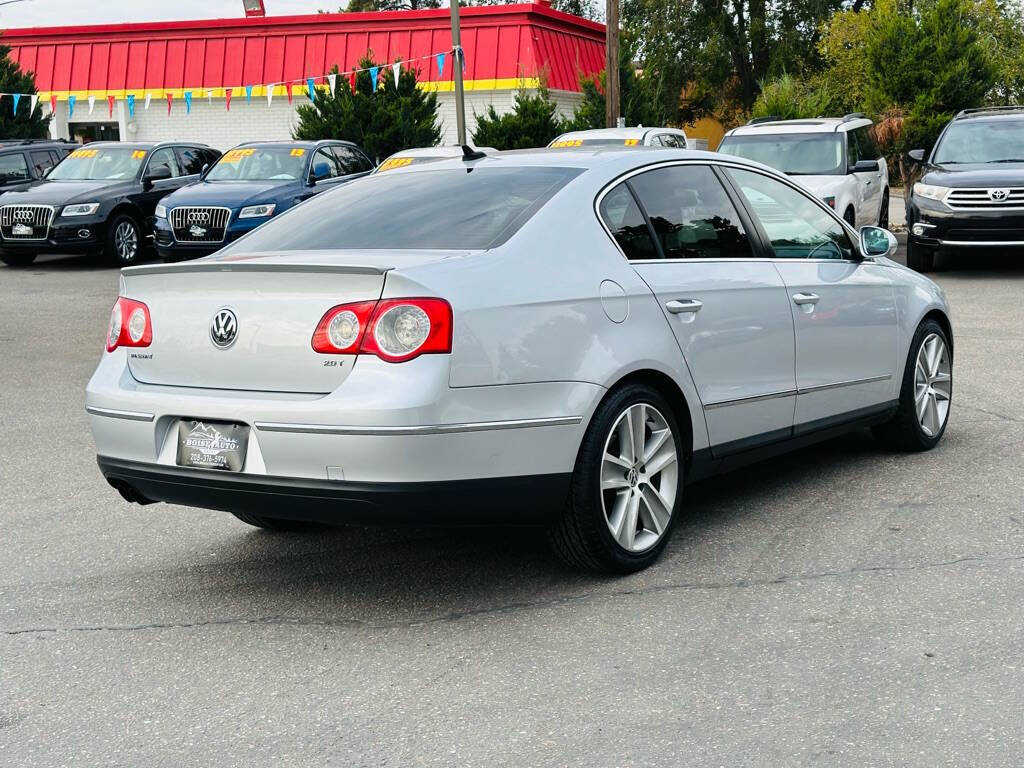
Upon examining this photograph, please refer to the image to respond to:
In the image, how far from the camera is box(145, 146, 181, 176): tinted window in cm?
2139

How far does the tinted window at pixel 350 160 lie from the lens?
2073cm

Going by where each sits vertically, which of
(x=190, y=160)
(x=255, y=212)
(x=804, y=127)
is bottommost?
(x=255, y=212)

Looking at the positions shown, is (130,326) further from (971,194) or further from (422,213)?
(971,194)

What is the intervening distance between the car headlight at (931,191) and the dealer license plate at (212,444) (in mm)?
12991

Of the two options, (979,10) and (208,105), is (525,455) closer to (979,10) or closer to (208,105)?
(208,105)

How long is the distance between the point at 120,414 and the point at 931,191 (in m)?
13.1

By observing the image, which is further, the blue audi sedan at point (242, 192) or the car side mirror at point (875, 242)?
the blue audi sedan at point (242, 192)

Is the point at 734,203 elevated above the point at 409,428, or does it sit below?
above

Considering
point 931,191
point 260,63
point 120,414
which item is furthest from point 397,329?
point 260,63

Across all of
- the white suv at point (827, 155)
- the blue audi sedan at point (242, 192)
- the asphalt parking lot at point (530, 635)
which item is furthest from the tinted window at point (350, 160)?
the asphalt parking lot at point (530, 635)

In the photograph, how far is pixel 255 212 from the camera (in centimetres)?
1834

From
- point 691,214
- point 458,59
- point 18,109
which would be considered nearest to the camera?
point 691,214

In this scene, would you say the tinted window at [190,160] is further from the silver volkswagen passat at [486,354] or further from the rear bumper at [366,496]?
the rear bumper at [366,496]

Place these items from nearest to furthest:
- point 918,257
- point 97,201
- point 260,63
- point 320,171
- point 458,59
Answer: point 918,257, point 320,171, point 97,201, point 458,59, point 260,63
